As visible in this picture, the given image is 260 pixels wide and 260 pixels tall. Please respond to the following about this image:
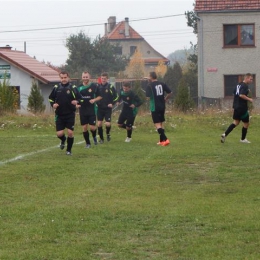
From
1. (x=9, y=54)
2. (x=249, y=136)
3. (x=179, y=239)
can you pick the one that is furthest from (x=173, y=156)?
(x=9, y=54)

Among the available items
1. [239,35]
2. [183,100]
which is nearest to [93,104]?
[183,100]

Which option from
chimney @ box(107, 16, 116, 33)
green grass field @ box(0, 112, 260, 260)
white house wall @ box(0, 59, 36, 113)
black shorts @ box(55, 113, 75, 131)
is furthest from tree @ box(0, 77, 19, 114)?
chimney @ box(107, 16, 116, 33)

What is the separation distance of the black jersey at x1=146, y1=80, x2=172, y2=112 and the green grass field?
3.40 feet

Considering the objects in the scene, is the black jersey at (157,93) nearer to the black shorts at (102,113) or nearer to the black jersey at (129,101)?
the black jersey at (129,101)

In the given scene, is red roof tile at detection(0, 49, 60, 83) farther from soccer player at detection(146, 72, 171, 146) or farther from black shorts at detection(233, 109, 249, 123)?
black shorts at detection(233, 109, 249, 123)

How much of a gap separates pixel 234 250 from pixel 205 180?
17.2ft

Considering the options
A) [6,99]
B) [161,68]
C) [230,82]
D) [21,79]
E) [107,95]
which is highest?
[161,68]

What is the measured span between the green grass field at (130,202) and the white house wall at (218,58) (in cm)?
2569

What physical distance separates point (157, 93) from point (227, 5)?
26.5m

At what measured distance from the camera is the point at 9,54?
50438mm

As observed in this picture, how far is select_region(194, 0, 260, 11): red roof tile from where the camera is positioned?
143 ft

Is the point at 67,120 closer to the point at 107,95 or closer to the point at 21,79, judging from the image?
the point at 107,95

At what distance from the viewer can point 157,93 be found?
18.6 meters

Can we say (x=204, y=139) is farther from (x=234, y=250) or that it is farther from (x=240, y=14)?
(x=240, y=14)
